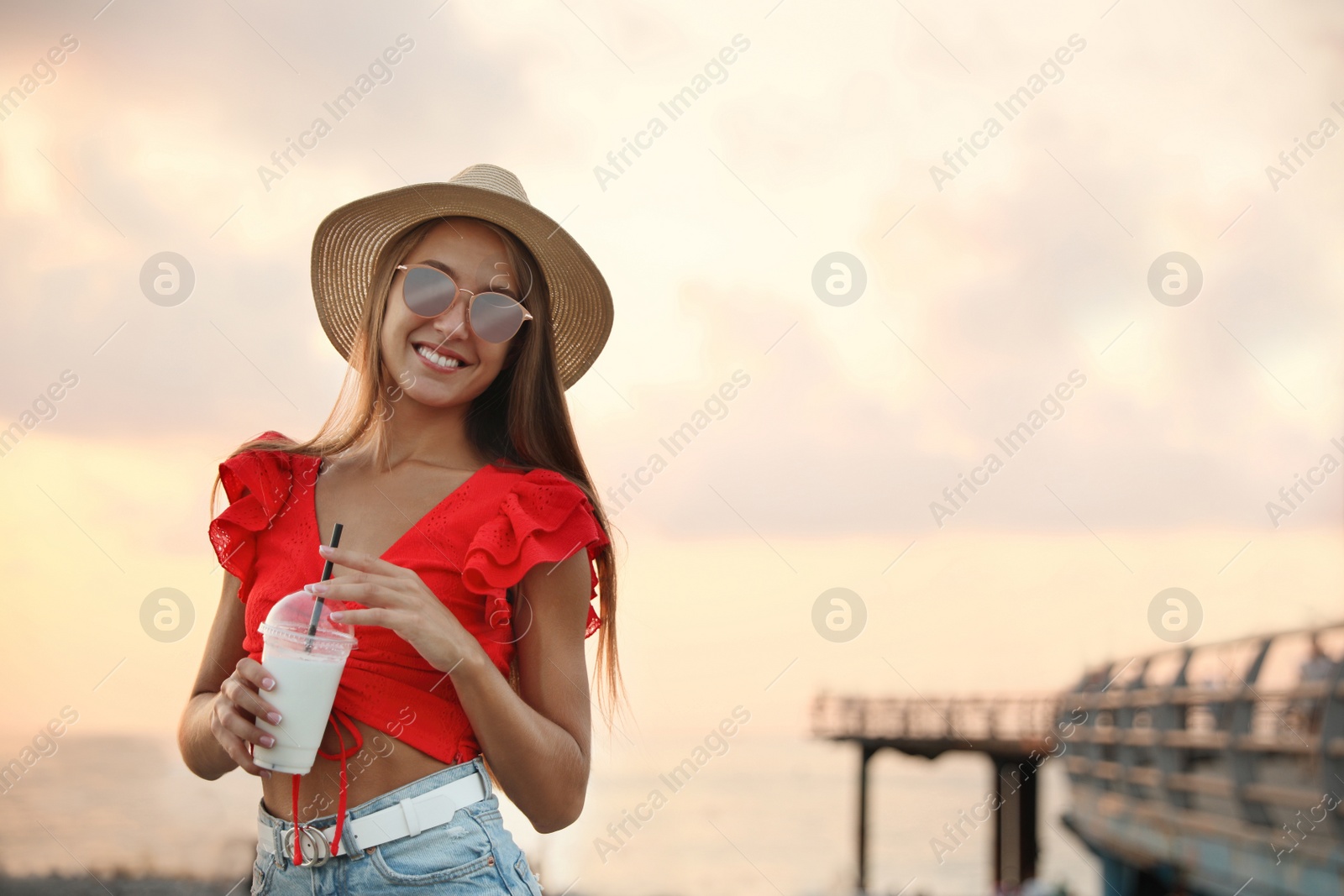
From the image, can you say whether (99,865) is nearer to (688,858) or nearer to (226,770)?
(226,770)

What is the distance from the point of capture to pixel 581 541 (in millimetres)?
2084

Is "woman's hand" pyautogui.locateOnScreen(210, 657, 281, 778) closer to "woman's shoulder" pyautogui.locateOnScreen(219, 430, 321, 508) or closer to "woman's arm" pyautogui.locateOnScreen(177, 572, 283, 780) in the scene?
"woman's arm" pyautogui.locateOnScreen(177, 572, 283, 780)

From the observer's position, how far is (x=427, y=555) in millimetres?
2041

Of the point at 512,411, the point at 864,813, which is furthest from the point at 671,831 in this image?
the point at 512,411

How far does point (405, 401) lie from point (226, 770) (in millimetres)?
757

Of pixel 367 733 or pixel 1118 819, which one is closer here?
pixel 367 733

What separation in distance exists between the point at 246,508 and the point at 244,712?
1.43 feet

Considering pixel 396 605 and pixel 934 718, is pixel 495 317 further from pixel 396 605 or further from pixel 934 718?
pixel 934 718

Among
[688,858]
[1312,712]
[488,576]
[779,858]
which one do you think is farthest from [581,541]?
[688,858]

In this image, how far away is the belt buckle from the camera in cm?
185

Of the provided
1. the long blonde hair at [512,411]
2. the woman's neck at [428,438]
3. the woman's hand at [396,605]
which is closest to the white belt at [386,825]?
the woman's hand at [396,605]

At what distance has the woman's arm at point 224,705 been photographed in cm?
185

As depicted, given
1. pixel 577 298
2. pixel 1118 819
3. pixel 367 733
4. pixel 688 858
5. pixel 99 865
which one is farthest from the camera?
pixel 688 858

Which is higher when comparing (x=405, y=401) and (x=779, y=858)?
(x=405, y=401)
